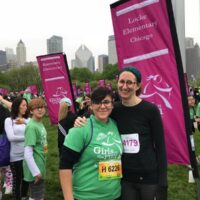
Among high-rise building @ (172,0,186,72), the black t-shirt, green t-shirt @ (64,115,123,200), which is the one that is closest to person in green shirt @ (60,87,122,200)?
green t-shirt @ (64,115,123,200)

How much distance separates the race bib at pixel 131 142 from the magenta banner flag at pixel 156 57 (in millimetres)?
599

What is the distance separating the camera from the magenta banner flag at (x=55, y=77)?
10.2 m

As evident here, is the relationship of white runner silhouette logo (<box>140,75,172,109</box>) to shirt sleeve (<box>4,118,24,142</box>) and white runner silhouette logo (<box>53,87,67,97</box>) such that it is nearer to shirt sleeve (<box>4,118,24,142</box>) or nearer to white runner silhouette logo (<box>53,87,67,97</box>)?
shirt sleeve (<box>4,118,24,142</box>)

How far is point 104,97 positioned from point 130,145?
1.42ft

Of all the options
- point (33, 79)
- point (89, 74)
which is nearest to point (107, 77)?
point (89, 74)

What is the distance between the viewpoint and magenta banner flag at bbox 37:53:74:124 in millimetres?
10164

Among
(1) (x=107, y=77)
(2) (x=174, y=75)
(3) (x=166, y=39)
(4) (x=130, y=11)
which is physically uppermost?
(1) (x=107, y=77)

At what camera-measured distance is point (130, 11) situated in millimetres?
3580

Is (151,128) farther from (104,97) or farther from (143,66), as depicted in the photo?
(143,66)

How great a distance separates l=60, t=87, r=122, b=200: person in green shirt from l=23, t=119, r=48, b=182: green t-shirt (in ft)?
5.40

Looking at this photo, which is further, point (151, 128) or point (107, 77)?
point (107, 77)

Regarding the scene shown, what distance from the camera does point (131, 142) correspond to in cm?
288

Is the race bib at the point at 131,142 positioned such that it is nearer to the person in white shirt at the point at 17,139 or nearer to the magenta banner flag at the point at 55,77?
the person in white shirt at the point at 17,139

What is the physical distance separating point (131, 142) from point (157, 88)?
2.67 ft
